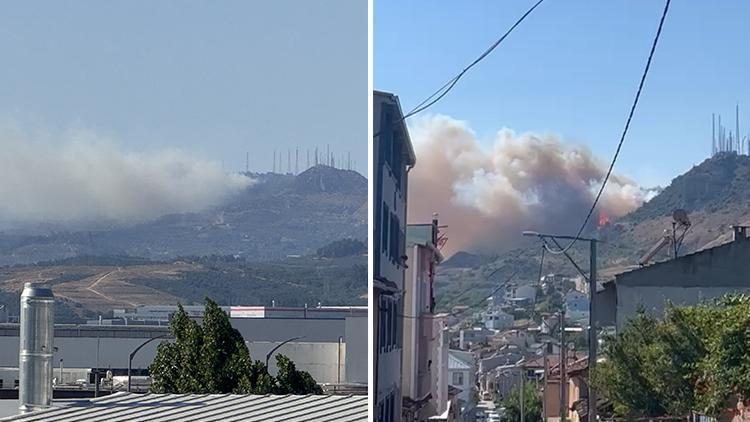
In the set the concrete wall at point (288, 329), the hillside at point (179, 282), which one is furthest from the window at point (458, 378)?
the hillside at point (179, 282)

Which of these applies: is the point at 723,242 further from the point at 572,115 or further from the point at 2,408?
the point at 2,408

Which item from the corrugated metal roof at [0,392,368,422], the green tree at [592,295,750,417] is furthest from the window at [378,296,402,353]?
the corrugated metal roof at [0,392,368,422]

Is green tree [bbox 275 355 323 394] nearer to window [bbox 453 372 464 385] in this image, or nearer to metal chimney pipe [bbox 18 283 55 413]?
metal chimney pipe [bbox 18 283 55 413]

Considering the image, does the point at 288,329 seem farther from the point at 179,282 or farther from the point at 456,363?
the point at 456,363

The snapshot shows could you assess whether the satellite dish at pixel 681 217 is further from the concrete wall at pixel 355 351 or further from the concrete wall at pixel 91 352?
the concrete wall at pixel 91 352

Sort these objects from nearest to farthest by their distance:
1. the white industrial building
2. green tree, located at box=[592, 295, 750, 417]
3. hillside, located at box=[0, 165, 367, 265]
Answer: green tree, located at box=[592, 295, 750, 417]
the white industrial building
hillside, located at box=[0, 165, 367, 265]
